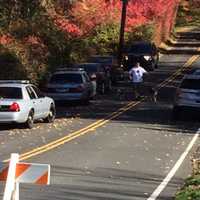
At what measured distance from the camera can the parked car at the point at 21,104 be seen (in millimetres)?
24172

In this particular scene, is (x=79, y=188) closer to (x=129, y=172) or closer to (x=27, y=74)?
(x=129, y=172)

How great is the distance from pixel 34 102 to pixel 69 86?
8597mm

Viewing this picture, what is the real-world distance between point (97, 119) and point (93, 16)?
26.5 m

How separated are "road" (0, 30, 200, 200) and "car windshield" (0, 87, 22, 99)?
1.06 metres

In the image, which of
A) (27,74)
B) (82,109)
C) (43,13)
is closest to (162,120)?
(82,109)

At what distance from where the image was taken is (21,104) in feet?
79.9

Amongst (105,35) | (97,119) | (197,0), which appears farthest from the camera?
(197,0)

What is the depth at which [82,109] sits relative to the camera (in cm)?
3275

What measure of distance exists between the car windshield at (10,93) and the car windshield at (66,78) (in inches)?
360

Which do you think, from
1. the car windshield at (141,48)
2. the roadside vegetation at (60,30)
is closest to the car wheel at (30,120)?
the roadside vegetation at (60,30)

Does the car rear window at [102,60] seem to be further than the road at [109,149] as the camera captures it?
Yes

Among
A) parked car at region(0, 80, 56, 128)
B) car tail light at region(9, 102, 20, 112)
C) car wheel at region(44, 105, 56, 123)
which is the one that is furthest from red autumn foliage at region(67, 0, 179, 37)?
car tail light at region(9, 102, 20, 112)

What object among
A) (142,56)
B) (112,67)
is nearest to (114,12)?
(142,56)

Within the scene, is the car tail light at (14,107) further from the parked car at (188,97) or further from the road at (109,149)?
the parked car at (188,97)
